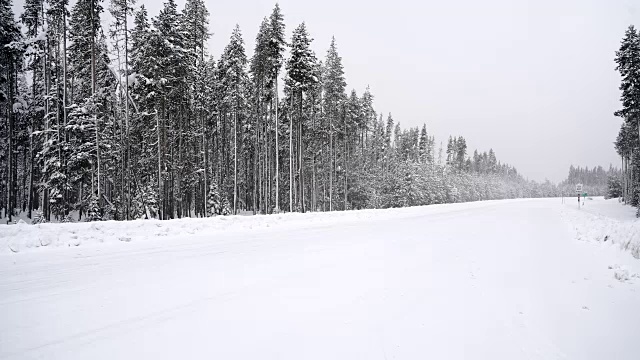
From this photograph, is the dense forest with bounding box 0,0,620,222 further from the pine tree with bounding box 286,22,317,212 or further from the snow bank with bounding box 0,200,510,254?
the snow bank with bounding box 0,200,510,254

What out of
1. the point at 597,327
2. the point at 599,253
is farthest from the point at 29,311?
the point at 599,253

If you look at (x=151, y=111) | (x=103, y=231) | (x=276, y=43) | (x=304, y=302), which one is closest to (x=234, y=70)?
(x=276, y=43)

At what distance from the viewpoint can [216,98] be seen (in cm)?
3356

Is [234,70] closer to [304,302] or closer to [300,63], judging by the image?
[300,63]

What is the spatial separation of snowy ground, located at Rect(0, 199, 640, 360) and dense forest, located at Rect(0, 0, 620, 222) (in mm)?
15834

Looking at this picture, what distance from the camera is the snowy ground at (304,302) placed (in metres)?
3.09

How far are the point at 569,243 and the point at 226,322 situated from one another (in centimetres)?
1241

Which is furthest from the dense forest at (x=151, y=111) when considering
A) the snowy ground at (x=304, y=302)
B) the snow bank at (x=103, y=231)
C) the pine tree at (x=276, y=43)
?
the snowy ground at (x=304, y=302)

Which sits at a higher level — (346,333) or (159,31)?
(159,31)

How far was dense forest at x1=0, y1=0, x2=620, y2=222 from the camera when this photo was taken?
65.7 ft

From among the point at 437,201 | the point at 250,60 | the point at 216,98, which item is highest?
the point at 250,60

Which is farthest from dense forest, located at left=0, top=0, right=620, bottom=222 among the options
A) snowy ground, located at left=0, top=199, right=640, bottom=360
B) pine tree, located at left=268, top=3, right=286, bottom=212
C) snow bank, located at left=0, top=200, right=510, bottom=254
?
snowy ground, located at left=0, top=199, right=640, bottom=360

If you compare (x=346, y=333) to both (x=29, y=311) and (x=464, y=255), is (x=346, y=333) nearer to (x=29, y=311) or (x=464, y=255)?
(x=29, y=311)

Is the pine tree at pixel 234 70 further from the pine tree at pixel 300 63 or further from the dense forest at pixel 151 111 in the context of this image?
the pine tree at pixel 300 63
